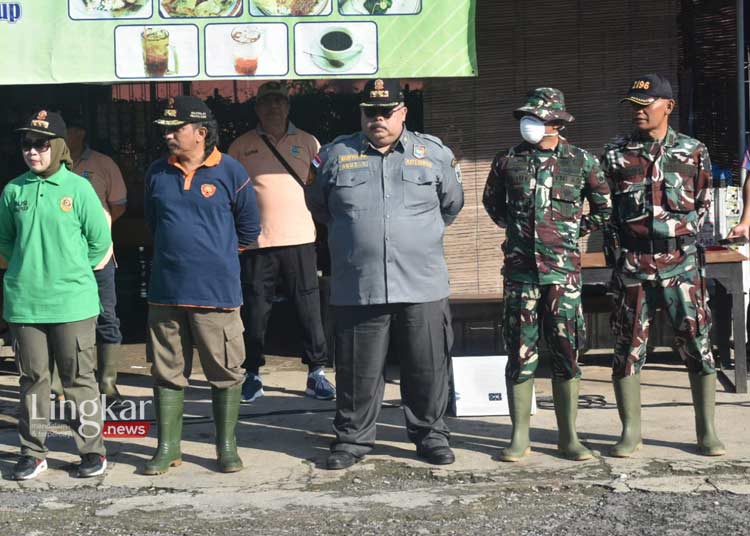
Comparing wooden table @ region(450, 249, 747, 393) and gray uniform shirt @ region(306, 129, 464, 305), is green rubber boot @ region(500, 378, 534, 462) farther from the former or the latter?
wooden table @ region(450, 249, 747, 393)

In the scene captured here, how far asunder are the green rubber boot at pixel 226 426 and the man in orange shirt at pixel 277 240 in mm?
1608

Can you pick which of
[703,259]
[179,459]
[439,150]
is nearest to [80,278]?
[179,459]

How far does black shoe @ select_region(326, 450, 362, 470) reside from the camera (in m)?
6.62

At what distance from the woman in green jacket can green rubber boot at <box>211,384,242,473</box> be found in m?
0.61

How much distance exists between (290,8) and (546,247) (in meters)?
2.39

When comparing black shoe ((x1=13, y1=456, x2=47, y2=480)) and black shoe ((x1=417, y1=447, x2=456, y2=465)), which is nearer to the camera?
black shoe ((x1=13, y1=456, x2=47, y2=480))

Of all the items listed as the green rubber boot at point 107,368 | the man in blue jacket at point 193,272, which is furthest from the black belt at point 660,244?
the green rubber boot at point 107,368

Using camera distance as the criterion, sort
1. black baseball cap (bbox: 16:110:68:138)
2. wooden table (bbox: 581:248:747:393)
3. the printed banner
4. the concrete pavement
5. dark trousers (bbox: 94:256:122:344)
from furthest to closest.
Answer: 1. dark trousers (bbox: 94:256:122:344)
2. wooden table (bbox: 581:248:747:393)
3. the printed banner
4. black baseball cap (bbox: 16:110:68:138)
5. the concrete pavement

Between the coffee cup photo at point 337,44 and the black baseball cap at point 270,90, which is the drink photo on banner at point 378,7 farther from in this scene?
the black baseball cap at point 270,90

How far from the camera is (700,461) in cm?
661

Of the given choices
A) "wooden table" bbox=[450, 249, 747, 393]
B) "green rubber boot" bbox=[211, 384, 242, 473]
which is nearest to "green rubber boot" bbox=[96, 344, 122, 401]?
"green rubber boot" bbox=[211, 384, 242, 473]

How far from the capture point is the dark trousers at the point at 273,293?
827 centimetres

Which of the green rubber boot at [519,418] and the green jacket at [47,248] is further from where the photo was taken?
the green rubber boot at [519,418]

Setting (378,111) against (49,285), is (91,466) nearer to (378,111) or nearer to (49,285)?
(49,285)
